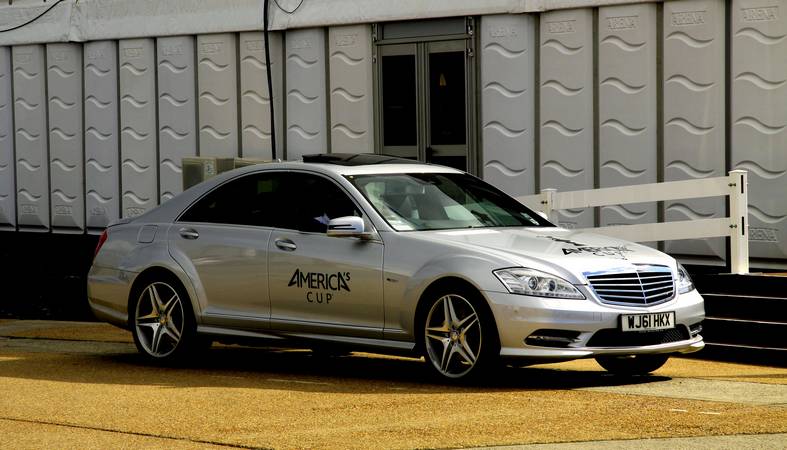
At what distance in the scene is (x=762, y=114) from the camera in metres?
15.8

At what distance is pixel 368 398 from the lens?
984 cm

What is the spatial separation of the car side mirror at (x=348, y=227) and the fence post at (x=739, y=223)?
4.03 metres

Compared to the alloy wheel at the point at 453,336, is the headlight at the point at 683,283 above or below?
above

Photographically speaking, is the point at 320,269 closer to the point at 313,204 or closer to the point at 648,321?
the point at 313,204

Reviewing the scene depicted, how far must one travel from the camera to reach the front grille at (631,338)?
1015cm

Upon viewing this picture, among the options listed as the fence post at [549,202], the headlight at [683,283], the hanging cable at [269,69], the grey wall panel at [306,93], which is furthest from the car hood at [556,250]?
the hanging cable at [269,69]

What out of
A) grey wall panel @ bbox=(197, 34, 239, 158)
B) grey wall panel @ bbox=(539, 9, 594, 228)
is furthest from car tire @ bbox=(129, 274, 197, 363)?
grey wall panel @ bbox=(197, 34, 239, 158)

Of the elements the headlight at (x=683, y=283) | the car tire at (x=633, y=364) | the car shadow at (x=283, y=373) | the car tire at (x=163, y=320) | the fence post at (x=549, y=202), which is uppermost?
the fence post at (x=549, y=202)

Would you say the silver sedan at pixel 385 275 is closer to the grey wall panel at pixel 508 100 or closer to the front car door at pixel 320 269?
the front car door at pixel 320 269

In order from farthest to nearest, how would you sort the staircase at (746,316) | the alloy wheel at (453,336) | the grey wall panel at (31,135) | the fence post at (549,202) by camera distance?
Result: 1. the grey wall panel at (31,135)
2. the fence post at (549,202)
3. the staircase at (746,316)
4. the alloy wheel at (453,336)

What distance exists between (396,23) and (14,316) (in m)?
5.75

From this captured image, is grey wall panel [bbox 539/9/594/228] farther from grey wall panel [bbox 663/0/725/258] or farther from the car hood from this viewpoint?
the car hood

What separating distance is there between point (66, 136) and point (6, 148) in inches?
55.4

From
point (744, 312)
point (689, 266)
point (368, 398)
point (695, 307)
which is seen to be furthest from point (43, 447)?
point (689, 266)
